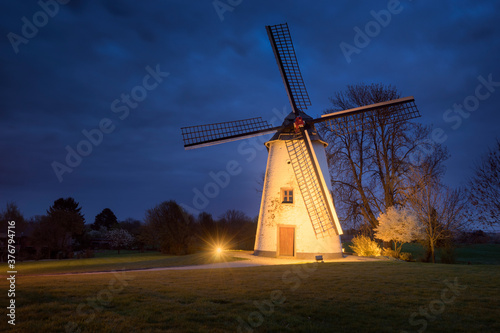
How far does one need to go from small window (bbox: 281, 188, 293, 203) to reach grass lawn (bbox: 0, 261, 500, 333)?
9.18 meters

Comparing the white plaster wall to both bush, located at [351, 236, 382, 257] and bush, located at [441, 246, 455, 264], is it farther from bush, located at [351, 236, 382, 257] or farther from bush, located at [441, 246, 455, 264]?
bush, located at [441, 246, 455, 264]

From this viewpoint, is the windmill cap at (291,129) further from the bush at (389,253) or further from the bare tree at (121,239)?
the bare tree at (121,239)

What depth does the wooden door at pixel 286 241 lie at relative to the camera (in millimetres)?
18853

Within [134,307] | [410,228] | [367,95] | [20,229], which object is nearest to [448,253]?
[410,228]

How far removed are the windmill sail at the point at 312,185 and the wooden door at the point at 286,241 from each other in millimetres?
1444

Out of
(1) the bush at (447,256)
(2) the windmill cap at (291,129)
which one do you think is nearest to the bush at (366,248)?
(1) the bush at (447,256)

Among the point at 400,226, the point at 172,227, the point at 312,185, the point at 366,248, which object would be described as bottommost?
the point at 366,248

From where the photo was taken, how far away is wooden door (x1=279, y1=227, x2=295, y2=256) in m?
18.9

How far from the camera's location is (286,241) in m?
19.0

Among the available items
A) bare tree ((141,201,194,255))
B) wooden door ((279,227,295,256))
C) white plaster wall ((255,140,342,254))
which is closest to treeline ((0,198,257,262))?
bare tree ((141,201,194,255))

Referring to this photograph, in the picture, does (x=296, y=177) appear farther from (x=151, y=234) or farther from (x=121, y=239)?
(x=121, y=239)

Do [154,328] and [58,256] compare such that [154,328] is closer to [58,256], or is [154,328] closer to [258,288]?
[258,288]

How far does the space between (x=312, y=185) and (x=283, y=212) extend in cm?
236

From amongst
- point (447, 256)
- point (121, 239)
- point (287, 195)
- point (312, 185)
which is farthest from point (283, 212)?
point (121, 239)
